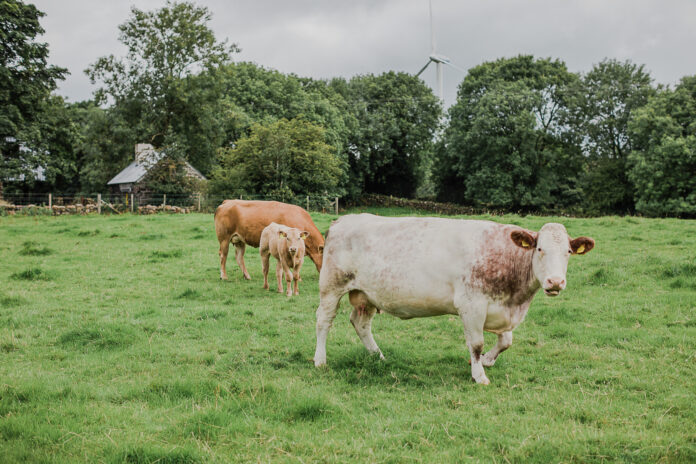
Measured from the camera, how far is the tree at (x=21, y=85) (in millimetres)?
32531

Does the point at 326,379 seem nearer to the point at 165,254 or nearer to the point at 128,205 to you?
the point at 165,254

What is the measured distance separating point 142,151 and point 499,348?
3871 cm

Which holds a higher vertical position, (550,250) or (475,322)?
(550,250)

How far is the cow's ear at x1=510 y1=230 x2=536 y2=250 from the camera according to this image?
18.2 feet

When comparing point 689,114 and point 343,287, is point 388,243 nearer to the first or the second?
point 343,287

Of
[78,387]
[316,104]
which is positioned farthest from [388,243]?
[316,104]

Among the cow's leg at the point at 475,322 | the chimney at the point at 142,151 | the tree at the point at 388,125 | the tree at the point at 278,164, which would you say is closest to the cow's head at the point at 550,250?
the cow's leg at the point at 475,322

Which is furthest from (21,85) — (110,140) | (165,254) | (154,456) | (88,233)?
(154,456)

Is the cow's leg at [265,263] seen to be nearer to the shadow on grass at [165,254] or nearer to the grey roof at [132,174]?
the shadow on grass at [165,254]

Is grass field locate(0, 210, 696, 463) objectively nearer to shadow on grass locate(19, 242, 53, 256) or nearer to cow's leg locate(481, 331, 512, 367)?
cow's leg locate(481, 331, 512, 367)

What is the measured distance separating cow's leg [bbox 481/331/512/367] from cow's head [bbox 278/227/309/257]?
5305mm

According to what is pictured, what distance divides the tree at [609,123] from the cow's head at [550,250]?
40.5 meters

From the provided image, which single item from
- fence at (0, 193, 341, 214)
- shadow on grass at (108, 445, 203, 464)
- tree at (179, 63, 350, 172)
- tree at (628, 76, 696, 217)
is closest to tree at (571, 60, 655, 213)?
tree at (628, 76, 696, 217)

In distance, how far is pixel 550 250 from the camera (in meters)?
5.37
